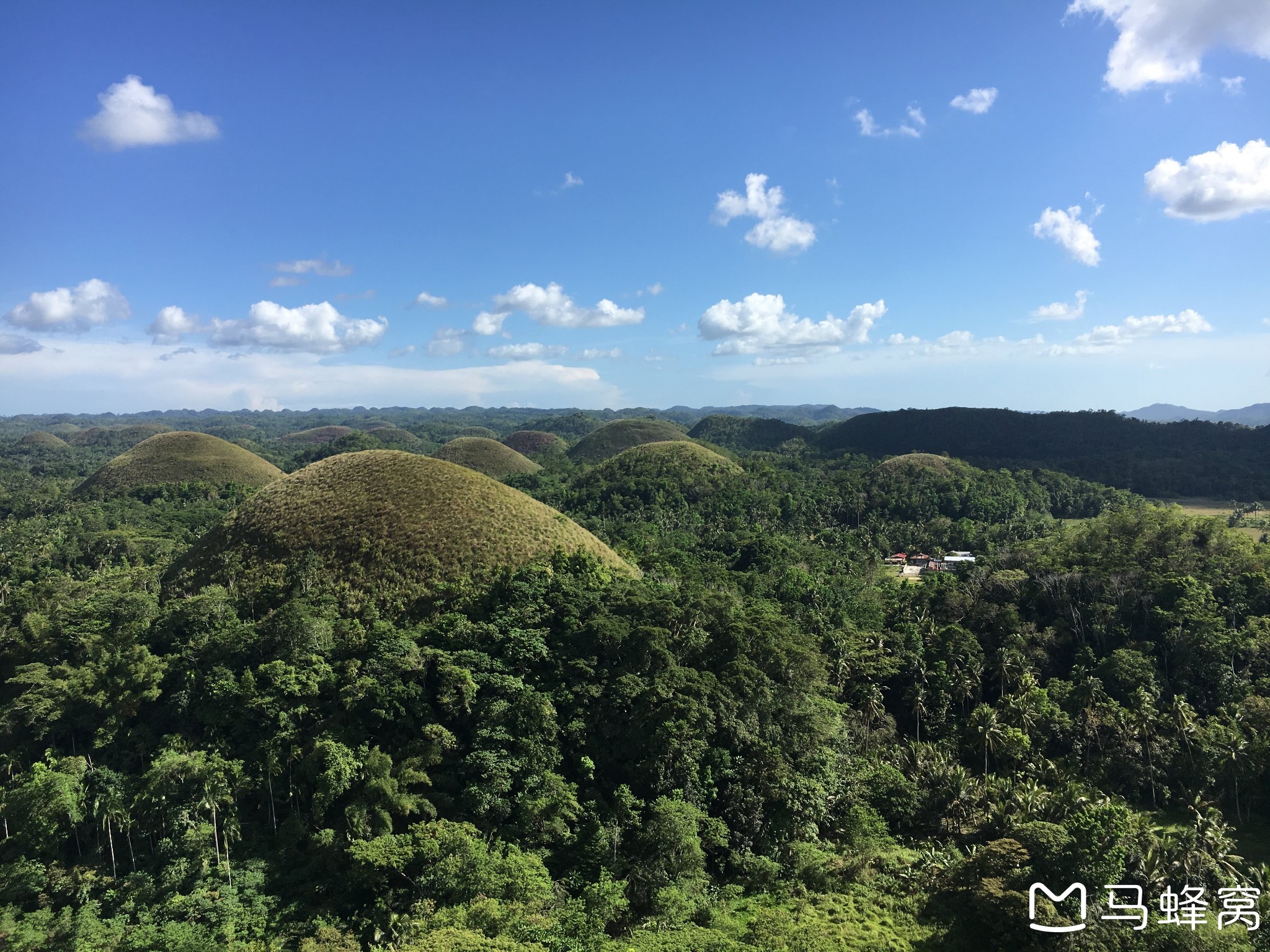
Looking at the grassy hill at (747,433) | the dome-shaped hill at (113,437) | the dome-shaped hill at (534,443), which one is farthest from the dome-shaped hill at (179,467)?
the dome-shaped hill at (113,437)

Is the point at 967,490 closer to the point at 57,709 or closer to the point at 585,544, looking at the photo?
the point at 585,544

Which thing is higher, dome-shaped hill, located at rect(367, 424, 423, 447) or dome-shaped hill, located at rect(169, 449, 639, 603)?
dome-shaped hill, located at rect(367, 424, 423, 447)

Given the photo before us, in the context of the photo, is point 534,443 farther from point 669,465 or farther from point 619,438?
point 669,465

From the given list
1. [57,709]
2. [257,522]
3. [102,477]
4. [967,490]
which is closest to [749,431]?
[967,490]

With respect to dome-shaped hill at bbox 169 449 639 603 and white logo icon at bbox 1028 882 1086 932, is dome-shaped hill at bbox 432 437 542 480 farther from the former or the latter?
white logo icon at bbox 1028 882 1086 932

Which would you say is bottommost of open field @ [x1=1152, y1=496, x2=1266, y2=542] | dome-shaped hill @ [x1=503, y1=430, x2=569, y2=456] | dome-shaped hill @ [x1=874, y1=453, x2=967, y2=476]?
open field @ [x1=1152, y1=496, x2=1266, y2=542]

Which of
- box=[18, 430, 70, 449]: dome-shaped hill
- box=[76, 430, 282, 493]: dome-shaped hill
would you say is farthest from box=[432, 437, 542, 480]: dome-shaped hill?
box=[18, 430, 70, 449]: dome-shaped hill

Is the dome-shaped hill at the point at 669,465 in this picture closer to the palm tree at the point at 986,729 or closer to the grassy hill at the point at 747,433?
the palm tree at the point at 986,729

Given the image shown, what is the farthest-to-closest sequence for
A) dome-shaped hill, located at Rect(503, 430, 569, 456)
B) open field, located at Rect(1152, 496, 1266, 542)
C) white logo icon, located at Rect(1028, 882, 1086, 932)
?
dome-shaped hill, located at Rect(503, 430, 569, 456) → open field, located at Rect(1152, 496, 1266, 542) → white logo icon, located at Rect(1028, 882, 1086, 932)
